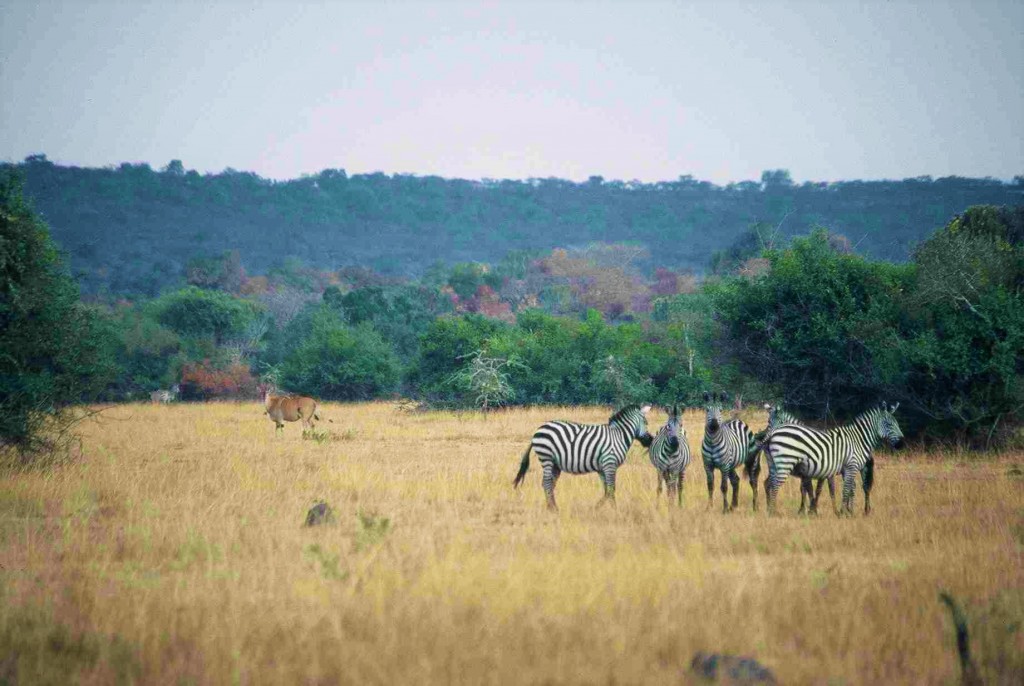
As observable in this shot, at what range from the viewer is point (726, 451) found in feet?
33.7

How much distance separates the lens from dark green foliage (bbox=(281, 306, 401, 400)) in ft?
110

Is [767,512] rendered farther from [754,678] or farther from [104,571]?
[104,571]

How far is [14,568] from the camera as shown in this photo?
24.0 feet

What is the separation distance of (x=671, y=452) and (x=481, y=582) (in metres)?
4.43

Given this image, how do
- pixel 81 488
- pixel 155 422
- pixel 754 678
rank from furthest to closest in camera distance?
pixel 155 422, pixel 81 488, pixel 754 678

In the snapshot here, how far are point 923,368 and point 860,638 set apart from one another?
11.1 metres

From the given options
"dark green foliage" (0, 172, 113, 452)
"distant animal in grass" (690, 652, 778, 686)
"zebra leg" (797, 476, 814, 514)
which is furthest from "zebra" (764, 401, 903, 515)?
"dark green foliage" (0, 172, 113, 452)

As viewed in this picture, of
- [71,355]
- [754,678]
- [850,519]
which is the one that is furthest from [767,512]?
[71,355]

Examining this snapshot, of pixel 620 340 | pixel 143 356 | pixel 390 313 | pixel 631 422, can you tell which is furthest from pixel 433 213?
pixel 631 422

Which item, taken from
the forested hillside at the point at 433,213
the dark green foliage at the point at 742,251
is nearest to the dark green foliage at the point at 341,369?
the dark green foliage at the point at 742,251

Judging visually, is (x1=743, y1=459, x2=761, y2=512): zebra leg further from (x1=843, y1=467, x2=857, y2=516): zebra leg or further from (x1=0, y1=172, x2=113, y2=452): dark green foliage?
(x1=0, y1=172, x2=113, y2=452): dark green foliage

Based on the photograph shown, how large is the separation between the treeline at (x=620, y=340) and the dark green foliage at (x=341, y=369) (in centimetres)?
7

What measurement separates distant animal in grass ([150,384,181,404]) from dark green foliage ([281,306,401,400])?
3894 mm

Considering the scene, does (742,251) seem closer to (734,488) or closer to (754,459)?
(754,459)
